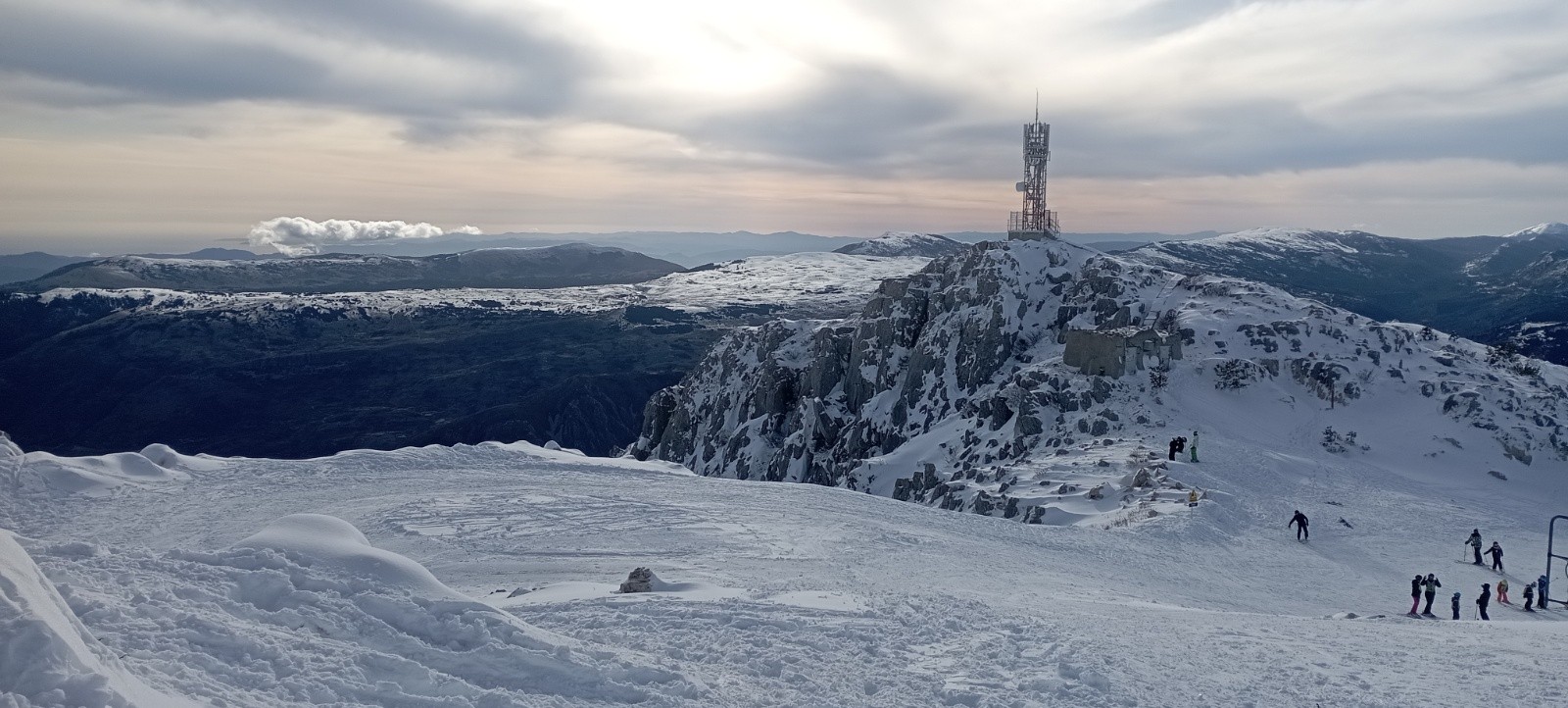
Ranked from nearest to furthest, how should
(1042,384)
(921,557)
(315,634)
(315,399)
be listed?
(315,634), (921,557), (1042,384), (315,399)

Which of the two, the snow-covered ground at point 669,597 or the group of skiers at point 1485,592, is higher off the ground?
the snow-covered ground at point 669,597

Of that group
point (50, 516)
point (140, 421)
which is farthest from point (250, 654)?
point (140, 421)

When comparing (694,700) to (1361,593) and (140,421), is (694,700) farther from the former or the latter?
(140,421)

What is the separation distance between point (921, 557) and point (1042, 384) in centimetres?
3026

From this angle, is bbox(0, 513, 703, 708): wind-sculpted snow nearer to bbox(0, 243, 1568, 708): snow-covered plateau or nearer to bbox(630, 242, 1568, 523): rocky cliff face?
bbox(0, 243, 1568, 708): snow-covered plateau

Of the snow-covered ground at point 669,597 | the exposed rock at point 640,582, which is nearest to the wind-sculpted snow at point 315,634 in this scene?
the snow-covered ground at point 669,597

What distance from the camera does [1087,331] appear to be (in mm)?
50688

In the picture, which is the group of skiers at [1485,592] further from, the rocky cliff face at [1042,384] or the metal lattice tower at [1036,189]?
the metal lattice tower at [1036,189]

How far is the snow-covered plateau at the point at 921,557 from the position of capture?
35.6 feet

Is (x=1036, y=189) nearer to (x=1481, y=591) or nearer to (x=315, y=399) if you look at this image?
(x=1481, y=591)

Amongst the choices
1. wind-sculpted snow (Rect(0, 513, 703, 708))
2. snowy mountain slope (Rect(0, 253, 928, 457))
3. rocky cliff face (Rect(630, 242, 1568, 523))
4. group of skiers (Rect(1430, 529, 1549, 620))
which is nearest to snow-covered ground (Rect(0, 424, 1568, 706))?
wind-sculpted snow (Rect(0, 513, 703, 708))

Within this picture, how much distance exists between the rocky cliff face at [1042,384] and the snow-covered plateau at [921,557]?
0.31 m

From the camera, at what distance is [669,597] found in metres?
15.0

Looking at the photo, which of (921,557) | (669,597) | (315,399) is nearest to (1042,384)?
(921,557)
